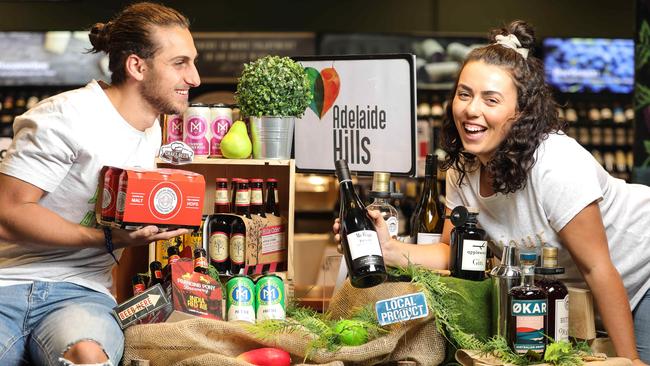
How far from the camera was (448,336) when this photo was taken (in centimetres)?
278

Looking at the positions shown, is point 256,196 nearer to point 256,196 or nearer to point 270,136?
point 256,196

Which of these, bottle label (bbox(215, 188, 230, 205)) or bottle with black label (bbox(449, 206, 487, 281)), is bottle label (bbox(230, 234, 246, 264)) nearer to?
bottle label (bbox(215, 188, 230, 205))

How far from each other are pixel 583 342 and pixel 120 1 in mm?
6895

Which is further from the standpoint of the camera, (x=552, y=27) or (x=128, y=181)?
(x=552, y=27)

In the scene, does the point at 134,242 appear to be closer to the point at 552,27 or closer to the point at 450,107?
the point at 450,107

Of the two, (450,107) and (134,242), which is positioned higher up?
(450,107)

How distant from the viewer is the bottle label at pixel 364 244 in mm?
2709

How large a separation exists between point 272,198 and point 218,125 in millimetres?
324

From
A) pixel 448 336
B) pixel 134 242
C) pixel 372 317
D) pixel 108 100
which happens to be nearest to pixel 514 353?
pixel 448 336

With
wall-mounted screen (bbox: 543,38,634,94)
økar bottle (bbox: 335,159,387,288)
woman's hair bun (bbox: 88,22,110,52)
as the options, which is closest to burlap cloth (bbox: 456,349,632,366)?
økar bottle (bbox: 335,159,387,288)

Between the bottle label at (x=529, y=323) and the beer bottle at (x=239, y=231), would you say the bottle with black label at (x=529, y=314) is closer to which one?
the bottle label at (x=529, y=323)

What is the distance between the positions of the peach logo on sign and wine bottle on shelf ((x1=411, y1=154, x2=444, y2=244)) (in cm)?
43

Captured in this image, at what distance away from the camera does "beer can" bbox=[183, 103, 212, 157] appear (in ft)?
10.8

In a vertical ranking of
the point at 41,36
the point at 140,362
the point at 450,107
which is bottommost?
the point at 140,362
